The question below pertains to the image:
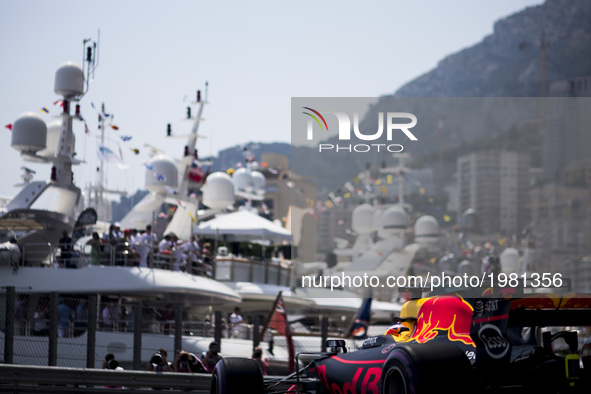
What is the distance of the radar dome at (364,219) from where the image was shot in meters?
49.1

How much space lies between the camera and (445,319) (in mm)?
6148

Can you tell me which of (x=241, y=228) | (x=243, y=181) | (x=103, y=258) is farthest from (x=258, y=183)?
(x=103, y=258)

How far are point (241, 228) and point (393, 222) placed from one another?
15914mm

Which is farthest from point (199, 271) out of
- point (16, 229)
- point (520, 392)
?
point (520, 392)

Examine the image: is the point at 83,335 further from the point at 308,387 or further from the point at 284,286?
the point at 284,286

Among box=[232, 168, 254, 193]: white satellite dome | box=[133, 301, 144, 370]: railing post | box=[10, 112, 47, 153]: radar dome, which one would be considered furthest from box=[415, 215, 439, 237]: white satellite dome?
box=[133, 301, 144, 370]: railing post

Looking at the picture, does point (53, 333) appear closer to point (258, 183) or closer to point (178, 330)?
point (178, 330)

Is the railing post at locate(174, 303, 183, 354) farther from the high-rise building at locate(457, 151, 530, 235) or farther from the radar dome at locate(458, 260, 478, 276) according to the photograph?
the radar dome at locate(458, 260, 478, 276)

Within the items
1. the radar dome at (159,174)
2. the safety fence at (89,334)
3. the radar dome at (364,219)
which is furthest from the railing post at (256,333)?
the radar dome at (364,219)

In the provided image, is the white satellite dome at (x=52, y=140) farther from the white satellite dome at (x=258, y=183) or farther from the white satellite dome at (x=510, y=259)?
the white satellite dome at (x=510, y=259)

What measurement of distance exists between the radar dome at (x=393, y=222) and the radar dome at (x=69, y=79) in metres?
23.9

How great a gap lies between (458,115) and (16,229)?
14.3 meters

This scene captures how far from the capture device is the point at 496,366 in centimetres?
571

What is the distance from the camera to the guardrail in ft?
35.4
